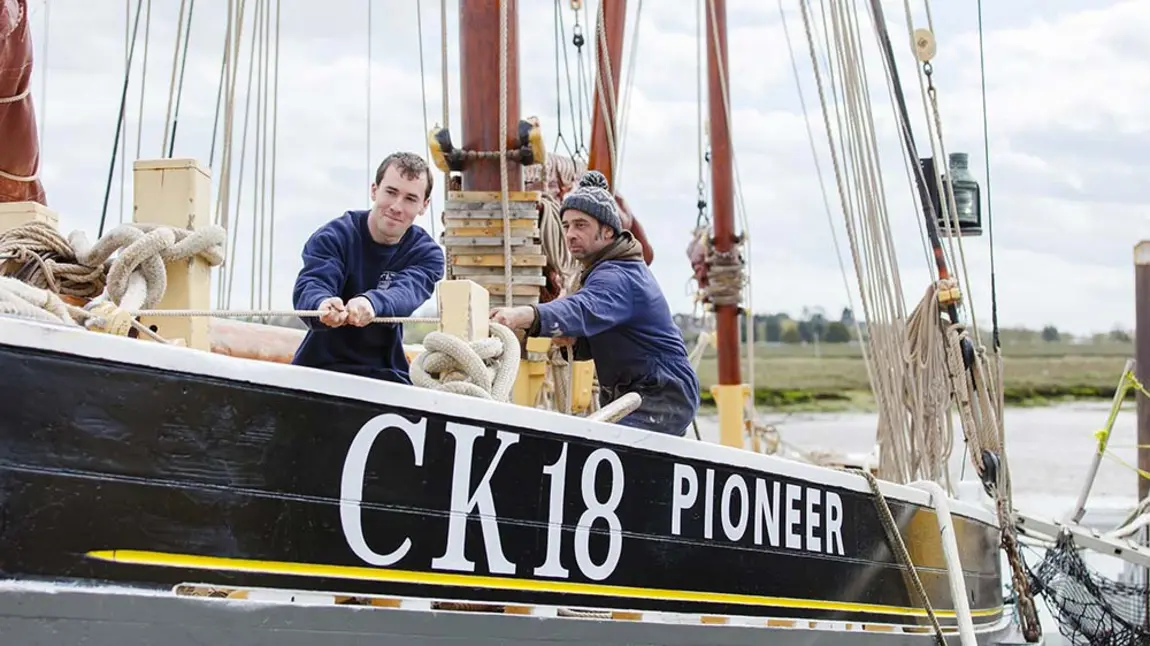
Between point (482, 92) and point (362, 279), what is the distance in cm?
215

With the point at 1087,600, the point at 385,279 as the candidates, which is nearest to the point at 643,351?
the point at 385,279

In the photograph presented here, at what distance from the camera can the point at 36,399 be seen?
2.28 metres

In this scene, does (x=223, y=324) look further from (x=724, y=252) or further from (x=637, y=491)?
(x=724, y=252)

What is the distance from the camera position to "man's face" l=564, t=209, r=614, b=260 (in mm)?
4168

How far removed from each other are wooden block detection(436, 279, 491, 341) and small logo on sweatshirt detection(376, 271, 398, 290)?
0.69 m

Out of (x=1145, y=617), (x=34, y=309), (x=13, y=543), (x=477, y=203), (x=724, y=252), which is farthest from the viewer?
(x=724, y=252)

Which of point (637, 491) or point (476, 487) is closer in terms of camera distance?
point (476, 487)

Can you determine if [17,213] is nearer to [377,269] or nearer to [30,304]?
[377,269]

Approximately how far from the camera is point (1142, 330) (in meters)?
9.97

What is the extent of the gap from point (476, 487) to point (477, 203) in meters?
2.97

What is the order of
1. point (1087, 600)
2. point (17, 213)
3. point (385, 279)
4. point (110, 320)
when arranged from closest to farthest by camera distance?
point (110, 320)
point (385, 279)
point (17, 213)
point (1087, 600)

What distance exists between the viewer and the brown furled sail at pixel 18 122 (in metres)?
5.34

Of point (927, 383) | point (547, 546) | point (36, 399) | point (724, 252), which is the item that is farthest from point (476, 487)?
point (724, 252)

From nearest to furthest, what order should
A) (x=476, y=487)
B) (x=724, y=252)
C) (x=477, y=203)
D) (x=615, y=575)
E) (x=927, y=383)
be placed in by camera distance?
(x=476, y=487)
(x=615, y=575)
(x=477, y=203)
(x=927, y=383)
(x=724, y=252)
